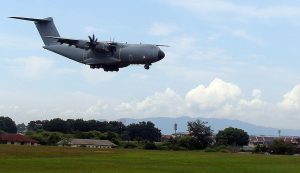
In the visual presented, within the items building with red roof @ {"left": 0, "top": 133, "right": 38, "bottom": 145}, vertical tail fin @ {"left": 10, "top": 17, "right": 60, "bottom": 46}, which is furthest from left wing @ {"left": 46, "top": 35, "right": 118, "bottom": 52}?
building with red roof @ {"left": 0, "top": 133, "right": 38, "bottom": 145}

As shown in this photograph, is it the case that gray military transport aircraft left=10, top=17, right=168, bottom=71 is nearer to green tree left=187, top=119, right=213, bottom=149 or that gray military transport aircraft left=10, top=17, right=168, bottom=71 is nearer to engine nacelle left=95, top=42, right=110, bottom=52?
engine nacelle left=95, top=42, right=110, bottom=52

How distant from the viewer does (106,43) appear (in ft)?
173

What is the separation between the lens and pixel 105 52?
5228 cm

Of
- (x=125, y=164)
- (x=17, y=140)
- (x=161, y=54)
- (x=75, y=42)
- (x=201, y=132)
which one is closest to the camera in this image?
(x=161, y=54)

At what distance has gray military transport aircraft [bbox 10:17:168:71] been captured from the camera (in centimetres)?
4956

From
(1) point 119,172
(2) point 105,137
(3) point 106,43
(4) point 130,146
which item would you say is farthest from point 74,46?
(2) point 105,137

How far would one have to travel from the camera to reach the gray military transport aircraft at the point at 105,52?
4956cm

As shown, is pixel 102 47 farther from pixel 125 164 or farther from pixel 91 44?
pixel 125 164

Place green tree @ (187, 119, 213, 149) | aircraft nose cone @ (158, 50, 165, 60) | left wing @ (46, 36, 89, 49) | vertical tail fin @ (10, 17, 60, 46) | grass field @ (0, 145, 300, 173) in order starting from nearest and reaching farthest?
grass field @ (0, 145, 300, 173) < aircraft nose cone @ (158, 50, 165, 60) < left wing @ (46, 36, 89, 49) < vertical tail fin @ (10, 17, 60, 46) < green tree @ (187, 119, 213, 149)

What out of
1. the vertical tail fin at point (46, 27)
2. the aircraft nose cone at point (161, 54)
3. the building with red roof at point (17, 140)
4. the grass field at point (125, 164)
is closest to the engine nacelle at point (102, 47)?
the aircraft nose cone at point (161, 54)

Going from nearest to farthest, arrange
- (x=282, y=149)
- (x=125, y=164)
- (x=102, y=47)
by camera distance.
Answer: (x=102, y=47) → (x=125, y=164) → (x=282, y=149)

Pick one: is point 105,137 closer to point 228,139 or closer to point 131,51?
point 228,139

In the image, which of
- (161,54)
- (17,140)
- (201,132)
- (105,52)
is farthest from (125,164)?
(201,132)

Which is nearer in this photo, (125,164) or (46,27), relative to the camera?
(46,27)
